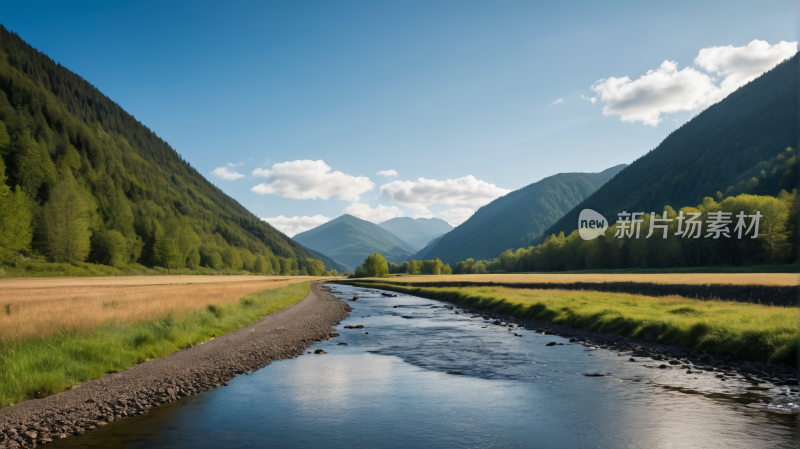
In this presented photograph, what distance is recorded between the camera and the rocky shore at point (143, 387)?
1279 centimetres

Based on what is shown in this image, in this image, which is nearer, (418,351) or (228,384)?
(228,384)

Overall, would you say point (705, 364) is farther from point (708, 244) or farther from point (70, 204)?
point (70, 204)

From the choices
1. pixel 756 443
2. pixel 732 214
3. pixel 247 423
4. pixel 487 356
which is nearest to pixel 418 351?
pixel 487 356

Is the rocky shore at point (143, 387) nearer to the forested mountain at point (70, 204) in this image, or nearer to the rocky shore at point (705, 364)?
the rocky shore at point (705, 364)

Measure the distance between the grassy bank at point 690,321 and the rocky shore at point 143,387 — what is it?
2486 centimetres

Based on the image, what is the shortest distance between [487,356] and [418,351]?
4937mm

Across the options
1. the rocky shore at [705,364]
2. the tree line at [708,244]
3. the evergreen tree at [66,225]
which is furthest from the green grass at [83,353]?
the tree line at [708,244]

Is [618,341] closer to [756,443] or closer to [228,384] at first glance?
[756,443]

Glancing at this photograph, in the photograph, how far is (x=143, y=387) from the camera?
1723cm

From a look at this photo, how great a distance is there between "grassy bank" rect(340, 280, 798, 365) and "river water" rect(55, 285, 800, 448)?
4799 millimetres

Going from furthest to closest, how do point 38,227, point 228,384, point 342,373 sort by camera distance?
point 38,227
point 342,373
point 228,384

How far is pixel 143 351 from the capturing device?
22.1 meters

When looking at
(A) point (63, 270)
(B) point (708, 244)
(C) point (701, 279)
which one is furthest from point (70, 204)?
(B) point (708, 244)

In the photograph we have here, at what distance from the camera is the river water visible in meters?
12.9
